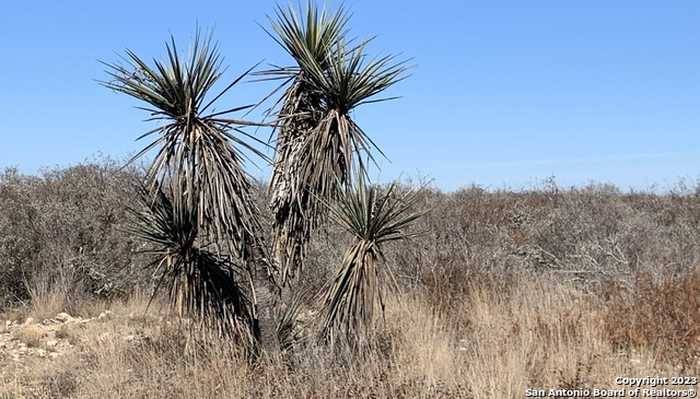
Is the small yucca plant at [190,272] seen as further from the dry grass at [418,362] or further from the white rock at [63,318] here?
the white rock at [63,318]

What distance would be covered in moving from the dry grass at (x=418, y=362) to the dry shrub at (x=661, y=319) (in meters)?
0.02

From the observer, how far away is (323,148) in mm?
5844

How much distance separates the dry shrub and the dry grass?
2cm

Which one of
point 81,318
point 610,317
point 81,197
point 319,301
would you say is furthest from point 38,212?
point 610,317

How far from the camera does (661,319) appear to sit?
6328mm

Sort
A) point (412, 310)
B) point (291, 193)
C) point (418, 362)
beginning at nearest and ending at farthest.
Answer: point (418, 362), point (291, 193), point (412, 310)

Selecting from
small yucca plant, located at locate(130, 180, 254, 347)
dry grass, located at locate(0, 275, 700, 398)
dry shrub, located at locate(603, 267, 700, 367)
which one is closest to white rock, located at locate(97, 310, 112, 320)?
dry grass, located at locate(0, 275, 700, 398)

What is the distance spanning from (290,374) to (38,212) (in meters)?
7.06

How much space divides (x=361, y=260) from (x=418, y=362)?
108cm

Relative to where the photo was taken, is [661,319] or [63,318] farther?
[63,318]

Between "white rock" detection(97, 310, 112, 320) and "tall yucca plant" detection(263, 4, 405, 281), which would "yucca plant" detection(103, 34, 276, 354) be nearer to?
"tall yucca plant" detection(263, 4, 405, 281)

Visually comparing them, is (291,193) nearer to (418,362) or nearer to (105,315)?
(418,362)

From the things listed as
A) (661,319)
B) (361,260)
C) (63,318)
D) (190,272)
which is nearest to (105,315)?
(63,318)

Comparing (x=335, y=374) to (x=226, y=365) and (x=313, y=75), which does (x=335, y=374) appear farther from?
(x=313, y=75)
